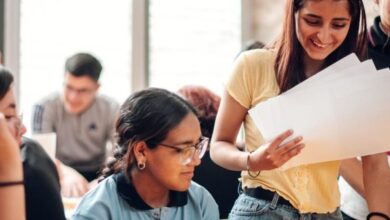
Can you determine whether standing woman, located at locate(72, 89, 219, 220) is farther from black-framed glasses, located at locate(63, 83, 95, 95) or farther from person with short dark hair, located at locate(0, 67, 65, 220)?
black-framed glasses, located at locate(63, 83, 95, 95)

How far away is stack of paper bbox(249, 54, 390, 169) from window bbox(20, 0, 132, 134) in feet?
9.58

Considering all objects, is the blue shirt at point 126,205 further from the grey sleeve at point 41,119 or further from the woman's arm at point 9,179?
the grey sleeve at point 41,119

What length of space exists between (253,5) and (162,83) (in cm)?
91

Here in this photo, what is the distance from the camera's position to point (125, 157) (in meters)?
1.55

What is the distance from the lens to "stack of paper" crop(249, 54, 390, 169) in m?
1.39

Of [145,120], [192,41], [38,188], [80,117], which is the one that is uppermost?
[192,41]

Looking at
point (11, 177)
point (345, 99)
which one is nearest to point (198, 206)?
point (345, 99)

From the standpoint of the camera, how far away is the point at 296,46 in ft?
4.85

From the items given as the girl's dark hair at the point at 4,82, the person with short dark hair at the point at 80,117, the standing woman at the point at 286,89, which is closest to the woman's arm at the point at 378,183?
the standing woman at the point at 286,89

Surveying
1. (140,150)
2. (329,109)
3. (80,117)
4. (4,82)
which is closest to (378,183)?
(329,109)

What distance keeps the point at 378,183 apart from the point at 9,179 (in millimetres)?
891

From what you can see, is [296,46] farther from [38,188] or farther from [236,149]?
[38,188]

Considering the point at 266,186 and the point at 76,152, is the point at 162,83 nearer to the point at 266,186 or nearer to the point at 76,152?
the point at 76,152

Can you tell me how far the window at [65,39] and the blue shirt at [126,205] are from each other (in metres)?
2.70
